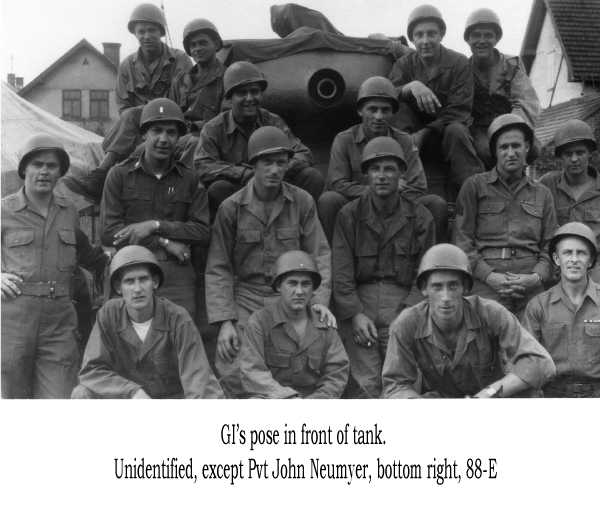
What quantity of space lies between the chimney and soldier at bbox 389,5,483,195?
49.8 ft

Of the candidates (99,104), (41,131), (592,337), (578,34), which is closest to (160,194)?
(592,337)

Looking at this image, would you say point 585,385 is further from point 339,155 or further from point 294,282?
point 339,155

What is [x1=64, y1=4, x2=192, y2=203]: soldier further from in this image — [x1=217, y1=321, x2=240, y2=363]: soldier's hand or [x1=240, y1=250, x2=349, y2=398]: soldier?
[x1=240, y1=250, x2=349, y2=398]: soldier

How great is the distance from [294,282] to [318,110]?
3.05m

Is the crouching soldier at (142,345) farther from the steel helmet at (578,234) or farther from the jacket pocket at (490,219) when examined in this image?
the steel helmet at (578,234)

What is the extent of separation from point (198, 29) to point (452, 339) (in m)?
3.72

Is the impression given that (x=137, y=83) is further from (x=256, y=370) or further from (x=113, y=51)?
(x=113, y=51)

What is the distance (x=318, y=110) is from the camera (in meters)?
8.16

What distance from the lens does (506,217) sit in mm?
6398

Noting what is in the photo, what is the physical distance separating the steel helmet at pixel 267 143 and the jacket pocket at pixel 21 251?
1581mm

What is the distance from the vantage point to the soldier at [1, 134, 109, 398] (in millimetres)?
5715

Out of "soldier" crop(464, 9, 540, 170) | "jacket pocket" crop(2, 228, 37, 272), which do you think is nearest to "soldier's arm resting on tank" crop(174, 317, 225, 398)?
"jacket pocket" crop(2, 228, 37, 272)
